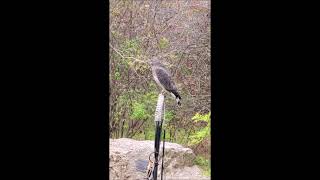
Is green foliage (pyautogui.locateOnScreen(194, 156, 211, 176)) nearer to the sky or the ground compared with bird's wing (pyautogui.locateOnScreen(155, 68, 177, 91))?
nearer to the ground

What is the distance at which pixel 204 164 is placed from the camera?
214 inches

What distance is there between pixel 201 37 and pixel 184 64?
0.85ft

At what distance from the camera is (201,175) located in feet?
17.8

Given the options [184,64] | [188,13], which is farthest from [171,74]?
[188,13]

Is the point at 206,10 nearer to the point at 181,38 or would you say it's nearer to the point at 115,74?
the point at 181,38

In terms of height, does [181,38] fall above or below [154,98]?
above

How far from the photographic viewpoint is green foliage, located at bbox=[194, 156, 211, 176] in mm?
5401

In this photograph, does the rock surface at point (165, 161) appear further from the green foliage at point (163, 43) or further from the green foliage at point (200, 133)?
the green foliage at point (163, 43)

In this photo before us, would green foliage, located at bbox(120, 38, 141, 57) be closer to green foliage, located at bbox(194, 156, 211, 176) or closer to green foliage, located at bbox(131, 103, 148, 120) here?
green foliage, located at bbox(131, 103, 148, 120)

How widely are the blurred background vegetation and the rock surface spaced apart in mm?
84

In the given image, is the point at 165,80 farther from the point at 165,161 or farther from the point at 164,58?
the point at 165,161

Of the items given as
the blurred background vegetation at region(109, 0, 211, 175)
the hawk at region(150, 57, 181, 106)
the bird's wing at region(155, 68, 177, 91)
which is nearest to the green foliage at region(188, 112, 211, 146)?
the blurred background vegetation at region(109, 0, 211, 175)

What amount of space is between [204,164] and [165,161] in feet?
1.01

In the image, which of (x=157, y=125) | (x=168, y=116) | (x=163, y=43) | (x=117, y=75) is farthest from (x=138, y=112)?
(x=163, y=43)
